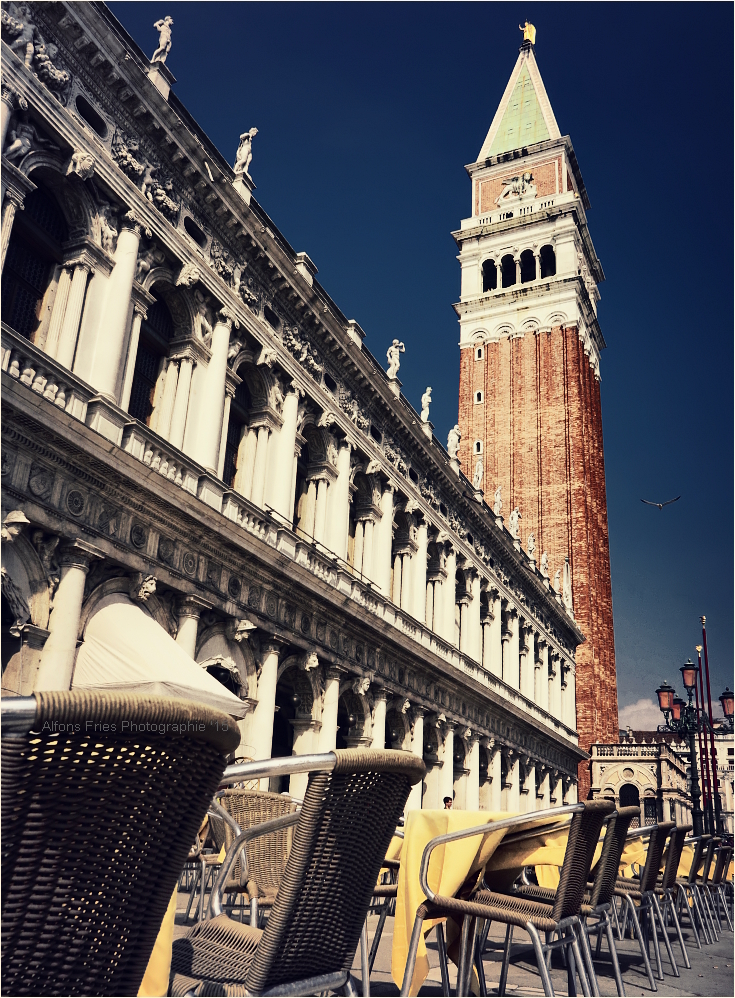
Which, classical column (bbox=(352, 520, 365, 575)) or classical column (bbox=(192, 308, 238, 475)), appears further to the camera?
classical column (bbox=(352, 520, 365, 575))

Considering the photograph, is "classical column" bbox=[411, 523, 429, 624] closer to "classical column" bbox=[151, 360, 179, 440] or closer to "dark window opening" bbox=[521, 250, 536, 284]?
"classical column" bbox=[151, 360, 179, 440]

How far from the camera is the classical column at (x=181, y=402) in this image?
540 inches

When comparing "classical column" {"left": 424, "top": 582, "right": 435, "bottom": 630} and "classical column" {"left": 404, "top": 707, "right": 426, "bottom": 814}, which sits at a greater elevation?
"classical column" {"left": 424, "top": 582, "right": 435, "bottom": 630}

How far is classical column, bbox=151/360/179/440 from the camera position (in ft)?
45.0

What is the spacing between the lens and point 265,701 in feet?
45.6

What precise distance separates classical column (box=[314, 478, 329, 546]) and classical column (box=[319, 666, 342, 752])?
284 cm

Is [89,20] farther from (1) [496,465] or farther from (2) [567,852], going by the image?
(1) [496,465]

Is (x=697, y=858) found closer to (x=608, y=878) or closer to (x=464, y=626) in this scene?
(x=608, y=878)

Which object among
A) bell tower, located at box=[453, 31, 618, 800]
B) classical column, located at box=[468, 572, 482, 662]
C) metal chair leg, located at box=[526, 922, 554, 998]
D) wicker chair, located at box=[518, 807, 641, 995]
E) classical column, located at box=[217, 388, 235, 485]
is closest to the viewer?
metal chair leg, located at box=[526, 922, 554, 998]

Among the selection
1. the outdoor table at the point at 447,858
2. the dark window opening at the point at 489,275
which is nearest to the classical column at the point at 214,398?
the outdoor table at the point at 447,858

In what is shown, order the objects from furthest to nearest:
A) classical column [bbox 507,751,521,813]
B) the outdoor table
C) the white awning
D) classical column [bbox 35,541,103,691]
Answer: classical column [bbox 507,751,521,813], classical column [bbox 35,541,103,691], the white awning, the outdoor table

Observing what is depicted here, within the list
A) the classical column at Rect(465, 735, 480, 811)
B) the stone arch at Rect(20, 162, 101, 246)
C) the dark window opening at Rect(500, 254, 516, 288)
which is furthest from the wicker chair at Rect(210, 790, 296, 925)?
the dark window opening at Rect(500, 254, 516, 288)

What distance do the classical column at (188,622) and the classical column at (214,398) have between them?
2.17 metres

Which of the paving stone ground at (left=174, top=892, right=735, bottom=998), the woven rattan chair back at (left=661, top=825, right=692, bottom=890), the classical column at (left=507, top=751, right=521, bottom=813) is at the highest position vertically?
the classical column at (left=507, top=751, right=521, bottom=813)
